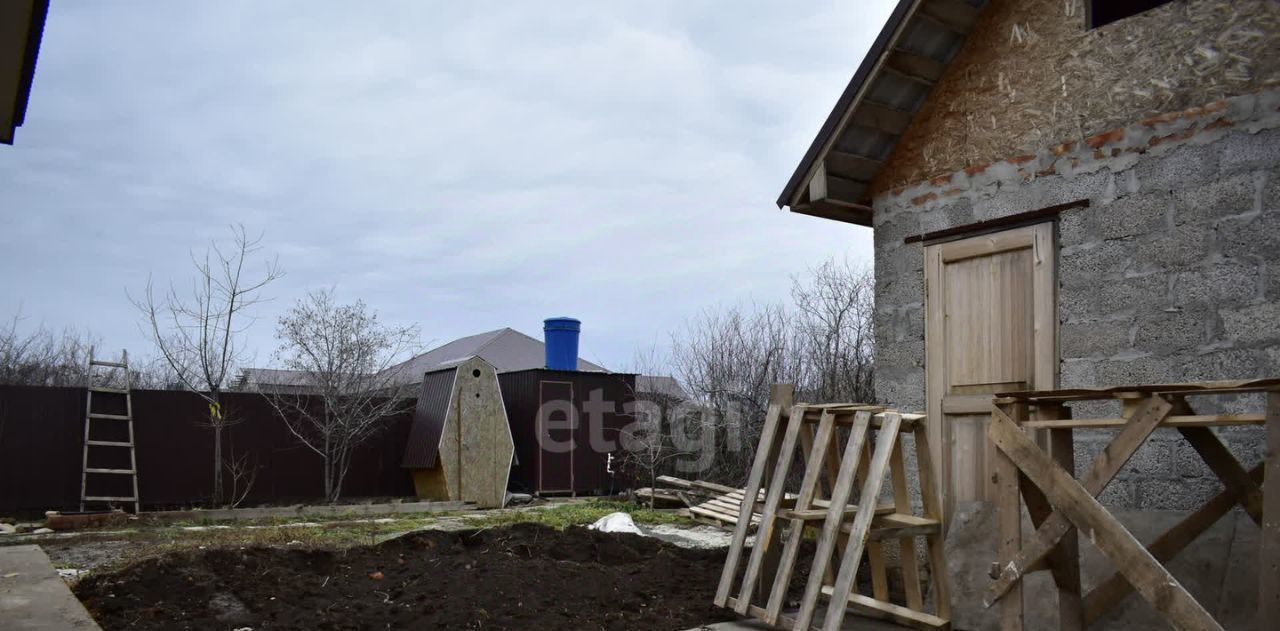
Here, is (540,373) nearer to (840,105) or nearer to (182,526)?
(182,526)

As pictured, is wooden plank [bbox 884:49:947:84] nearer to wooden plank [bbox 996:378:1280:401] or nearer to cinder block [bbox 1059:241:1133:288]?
cinder block [bbox 1059:241:1133:288]

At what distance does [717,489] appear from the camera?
1456cm

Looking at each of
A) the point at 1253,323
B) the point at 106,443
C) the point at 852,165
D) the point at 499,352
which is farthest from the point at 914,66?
the point at 499,352

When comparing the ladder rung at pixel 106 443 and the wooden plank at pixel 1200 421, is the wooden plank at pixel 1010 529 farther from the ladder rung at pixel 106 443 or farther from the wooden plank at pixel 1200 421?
the ladder rung at pixel 106 443

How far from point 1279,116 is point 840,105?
2934 mm

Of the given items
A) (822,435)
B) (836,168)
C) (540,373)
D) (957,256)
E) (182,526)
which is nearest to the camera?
(822,435)

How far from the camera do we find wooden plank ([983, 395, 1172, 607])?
4500 mm

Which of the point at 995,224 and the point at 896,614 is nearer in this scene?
the point at 896,614

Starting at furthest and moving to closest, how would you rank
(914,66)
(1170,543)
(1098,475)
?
(914,66) < (1170,543) < (1098,475)

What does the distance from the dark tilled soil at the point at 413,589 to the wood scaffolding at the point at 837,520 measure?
2.06ft

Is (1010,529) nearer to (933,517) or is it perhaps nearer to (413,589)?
(933,517)

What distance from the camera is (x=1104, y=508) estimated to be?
4832 mm

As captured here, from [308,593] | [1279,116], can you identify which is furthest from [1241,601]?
[308,593]

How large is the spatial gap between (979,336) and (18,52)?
6252 millimetres
